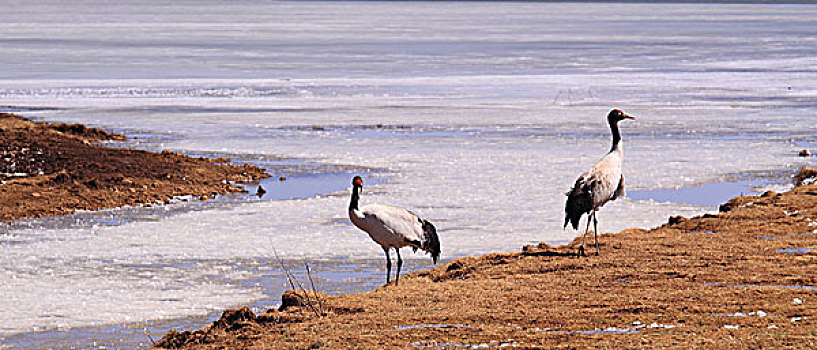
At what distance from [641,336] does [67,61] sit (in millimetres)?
37711

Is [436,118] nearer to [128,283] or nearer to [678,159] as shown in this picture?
[678,159]

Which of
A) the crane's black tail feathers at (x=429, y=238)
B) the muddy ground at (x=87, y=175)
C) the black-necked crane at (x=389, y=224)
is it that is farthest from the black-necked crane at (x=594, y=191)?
the muddy ground at (x=87, y=175)

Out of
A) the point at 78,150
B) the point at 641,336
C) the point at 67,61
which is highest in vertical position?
the point at 67,61

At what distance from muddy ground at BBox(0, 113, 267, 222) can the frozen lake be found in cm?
63

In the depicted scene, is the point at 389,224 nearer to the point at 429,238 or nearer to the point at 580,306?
the point at 429,238

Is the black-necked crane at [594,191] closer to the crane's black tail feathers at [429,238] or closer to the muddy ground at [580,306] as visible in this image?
the muddy ground at [580,306]

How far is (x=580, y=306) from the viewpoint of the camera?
8172 millimetres

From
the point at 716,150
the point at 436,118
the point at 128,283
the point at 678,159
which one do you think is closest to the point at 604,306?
the point at 128,283

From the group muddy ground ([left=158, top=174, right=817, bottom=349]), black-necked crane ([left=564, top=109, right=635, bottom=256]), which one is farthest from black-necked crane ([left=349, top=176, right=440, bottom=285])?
black-necked crane ([left=564, top=109, right=635, bottom=256])

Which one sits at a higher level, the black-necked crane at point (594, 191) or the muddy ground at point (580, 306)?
the black-necked crane at point (594, 191)

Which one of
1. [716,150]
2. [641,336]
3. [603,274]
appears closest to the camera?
[641,336]

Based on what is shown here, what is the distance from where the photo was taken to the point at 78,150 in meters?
17.7

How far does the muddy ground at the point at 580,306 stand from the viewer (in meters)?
7.13

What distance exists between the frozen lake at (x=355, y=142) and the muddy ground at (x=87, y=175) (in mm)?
626
